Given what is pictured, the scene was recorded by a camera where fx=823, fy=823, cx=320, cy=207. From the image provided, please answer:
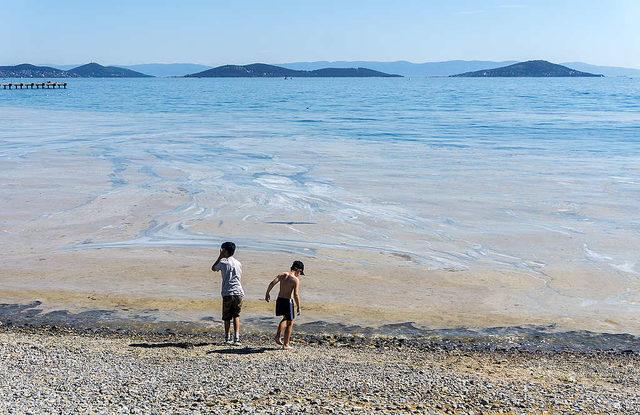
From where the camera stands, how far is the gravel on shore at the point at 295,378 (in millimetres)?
9594

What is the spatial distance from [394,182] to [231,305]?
61.6 feet

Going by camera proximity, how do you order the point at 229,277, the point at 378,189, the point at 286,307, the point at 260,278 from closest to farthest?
1. the point at 286,307
2. the point at 229,277
3. the point at 260,278
4. the point at 378,189

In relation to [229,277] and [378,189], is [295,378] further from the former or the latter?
[378,189]

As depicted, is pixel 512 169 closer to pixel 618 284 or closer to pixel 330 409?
pixel 618 284

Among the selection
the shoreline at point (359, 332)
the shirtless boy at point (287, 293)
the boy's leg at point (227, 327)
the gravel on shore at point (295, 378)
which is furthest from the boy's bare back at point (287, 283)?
the shoreline at point (359, 332)

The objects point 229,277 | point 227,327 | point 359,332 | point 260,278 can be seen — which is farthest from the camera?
point 260,278

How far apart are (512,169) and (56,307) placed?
24.0 m

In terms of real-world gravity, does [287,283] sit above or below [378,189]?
above

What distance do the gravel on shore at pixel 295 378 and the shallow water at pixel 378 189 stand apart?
17.4 feet

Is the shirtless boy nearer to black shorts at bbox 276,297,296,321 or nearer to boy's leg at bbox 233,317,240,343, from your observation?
black shorts at bbox 276,297,296,321

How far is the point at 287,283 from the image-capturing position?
493 inches

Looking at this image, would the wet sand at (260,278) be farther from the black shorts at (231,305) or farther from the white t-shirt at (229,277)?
the white t-shirt at (229,277)

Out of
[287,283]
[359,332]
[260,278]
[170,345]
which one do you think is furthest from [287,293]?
[260,278]

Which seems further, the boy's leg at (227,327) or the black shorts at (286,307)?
the boy's leg at (227,327)
